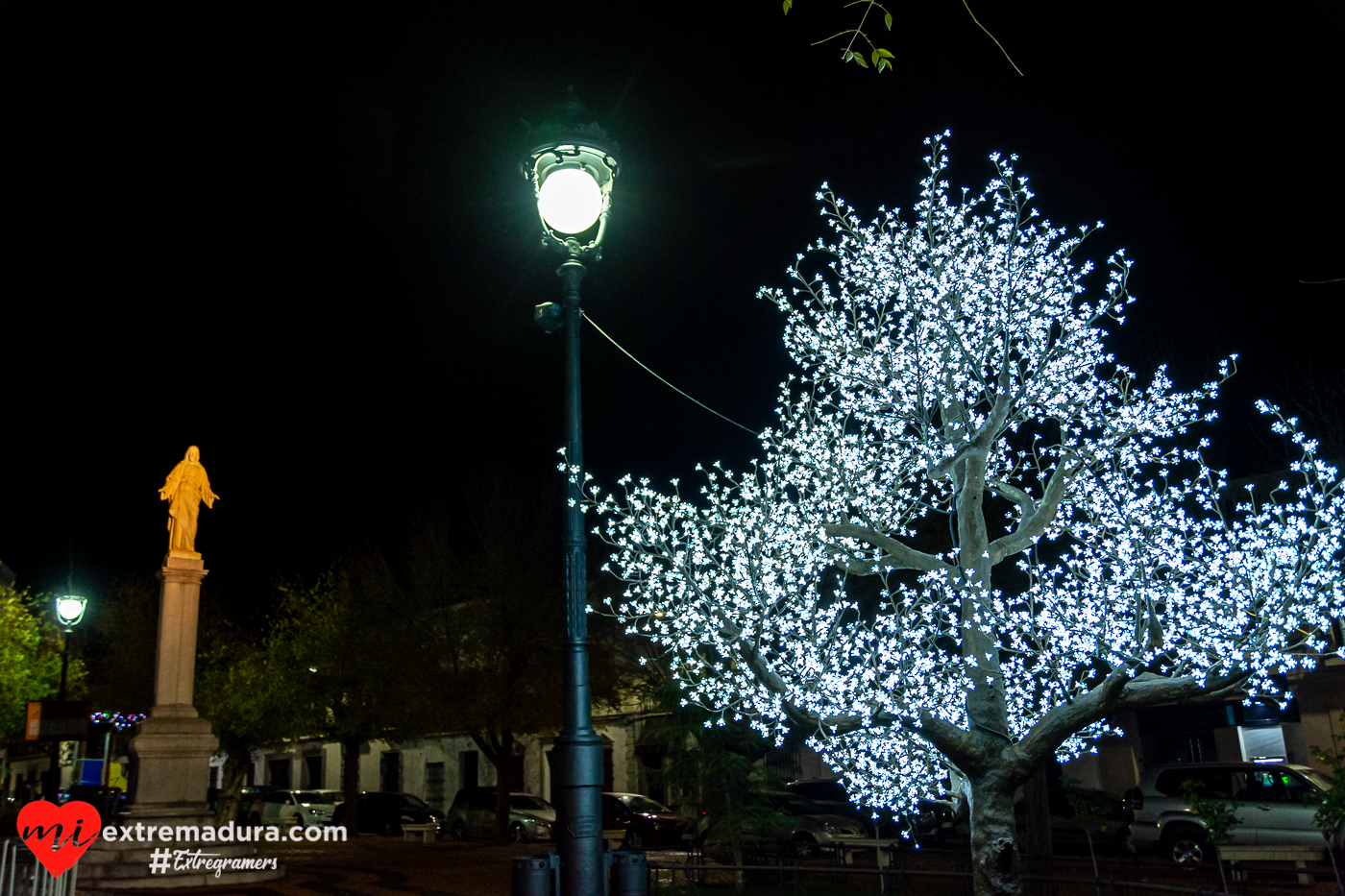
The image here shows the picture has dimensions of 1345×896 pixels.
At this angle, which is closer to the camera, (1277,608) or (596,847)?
(596,847)

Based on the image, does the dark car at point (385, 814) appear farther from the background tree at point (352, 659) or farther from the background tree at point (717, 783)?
the background tree at point (717, 783)

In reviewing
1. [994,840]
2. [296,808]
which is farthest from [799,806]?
[296,808]

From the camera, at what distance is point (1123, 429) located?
1123 cm

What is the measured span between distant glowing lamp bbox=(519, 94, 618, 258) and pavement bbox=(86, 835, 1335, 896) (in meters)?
9.21

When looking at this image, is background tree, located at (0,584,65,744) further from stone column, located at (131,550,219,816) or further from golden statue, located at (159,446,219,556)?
stone column, located at (131,550,219,816)

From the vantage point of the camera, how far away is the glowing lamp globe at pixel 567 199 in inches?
266

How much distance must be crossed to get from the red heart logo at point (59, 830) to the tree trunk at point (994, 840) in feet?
27.8

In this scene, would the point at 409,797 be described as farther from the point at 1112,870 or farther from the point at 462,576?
the point at 1112,870

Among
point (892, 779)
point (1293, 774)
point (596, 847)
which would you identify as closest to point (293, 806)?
point (892, 779)

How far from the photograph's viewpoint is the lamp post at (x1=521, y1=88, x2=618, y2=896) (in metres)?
5.92

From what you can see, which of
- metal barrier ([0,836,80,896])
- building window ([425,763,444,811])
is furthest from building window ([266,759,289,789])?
metal barrier ([0,836,80,896])

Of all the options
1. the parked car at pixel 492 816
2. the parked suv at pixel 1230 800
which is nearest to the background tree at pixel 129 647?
the parked car at pixel 492 816

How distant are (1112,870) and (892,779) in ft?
19.9

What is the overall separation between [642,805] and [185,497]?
14617mm
